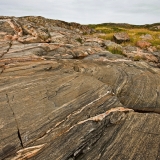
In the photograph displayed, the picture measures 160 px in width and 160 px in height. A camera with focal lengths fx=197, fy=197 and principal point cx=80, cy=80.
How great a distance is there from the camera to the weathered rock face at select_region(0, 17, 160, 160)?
10.3 meters

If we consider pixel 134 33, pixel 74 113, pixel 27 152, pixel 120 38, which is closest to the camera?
pixel 27 152

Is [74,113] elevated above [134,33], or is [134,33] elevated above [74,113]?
[74,113]

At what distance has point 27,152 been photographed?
9.90 m

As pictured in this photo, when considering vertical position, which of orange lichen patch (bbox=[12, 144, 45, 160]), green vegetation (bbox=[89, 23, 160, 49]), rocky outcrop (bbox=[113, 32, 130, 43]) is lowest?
green vegetation (bbox=[89, 23, 160, 49])

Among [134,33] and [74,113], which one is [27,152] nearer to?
[74,113]

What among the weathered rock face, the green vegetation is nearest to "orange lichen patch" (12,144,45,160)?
the weathered rock face

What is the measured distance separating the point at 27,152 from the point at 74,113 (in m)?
3.57

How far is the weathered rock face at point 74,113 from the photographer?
1028 cm

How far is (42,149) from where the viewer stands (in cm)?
1020

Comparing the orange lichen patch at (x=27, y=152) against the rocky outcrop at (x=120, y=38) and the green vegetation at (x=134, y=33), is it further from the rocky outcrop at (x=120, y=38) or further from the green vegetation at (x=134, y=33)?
the rocky outcrop at (x=120, y=38)

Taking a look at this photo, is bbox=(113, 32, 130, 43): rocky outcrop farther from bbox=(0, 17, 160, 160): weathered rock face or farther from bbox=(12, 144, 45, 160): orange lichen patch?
bbox=(12, 144, 45, 160): orange lichen patch

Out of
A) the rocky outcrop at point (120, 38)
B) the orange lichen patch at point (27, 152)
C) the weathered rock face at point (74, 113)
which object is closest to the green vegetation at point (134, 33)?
the rocky outcrop at point (120, 38)

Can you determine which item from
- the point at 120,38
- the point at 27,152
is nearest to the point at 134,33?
the point at 120,38

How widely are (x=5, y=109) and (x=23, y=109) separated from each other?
40.0 inches
